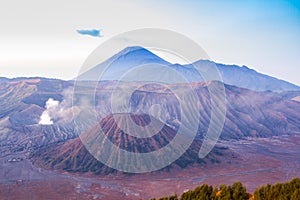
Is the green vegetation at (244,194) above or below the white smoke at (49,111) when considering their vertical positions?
below

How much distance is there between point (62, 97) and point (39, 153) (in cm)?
9705

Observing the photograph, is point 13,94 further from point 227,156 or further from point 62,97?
point 227,156

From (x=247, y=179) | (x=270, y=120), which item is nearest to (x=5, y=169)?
(x=247, y=179)

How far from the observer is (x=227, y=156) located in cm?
10044

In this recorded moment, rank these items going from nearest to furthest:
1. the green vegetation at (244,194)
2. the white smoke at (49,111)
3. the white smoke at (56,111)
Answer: the green vegetation at (244,194)
the white smoke at (49,111)
the white smoke at (56,111)

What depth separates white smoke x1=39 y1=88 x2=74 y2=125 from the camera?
147988 mm

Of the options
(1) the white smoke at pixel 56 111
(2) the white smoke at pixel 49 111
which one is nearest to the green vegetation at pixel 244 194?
(1) the white smoke at pixel 56 111

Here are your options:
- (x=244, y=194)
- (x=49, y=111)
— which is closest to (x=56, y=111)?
(x=49, y=111)

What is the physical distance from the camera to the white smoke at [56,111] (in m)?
148

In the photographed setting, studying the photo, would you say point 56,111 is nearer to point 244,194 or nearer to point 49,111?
point 49,111

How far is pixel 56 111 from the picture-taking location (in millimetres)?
161000

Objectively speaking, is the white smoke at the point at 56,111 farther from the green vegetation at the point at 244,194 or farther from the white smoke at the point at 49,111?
the green vegetation at the point at 244,194

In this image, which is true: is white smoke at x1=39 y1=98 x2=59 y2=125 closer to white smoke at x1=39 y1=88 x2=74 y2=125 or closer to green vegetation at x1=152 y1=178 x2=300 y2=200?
white smoke at x1=39 y1=88 x2=74 y2=125

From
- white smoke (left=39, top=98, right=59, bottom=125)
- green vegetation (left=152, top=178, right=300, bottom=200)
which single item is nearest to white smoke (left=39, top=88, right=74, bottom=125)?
white smoke (left=39, top=98, right=59, bottom=125)
